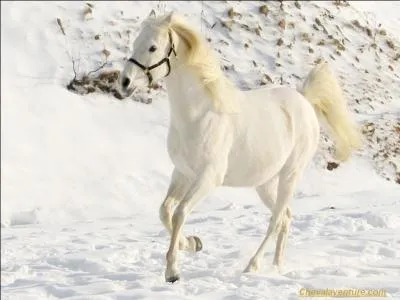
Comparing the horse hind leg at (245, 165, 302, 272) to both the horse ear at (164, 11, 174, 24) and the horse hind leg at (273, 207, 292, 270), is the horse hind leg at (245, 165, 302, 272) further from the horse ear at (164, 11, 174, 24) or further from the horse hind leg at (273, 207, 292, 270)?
the horse ear at (164, 11, 174, 24)

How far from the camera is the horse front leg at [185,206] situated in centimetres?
413

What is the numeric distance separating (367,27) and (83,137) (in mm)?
5031

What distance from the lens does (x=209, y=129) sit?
13.9ft

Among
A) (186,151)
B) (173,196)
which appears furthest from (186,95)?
(173,196)

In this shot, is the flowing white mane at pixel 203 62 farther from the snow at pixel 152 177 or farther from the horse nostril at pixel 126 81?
the snow at pixel 152 177

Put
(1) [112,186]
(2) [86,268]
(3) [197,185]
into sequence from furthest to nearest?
(1) [112,186], (2) [86,268], (3) [197,185]

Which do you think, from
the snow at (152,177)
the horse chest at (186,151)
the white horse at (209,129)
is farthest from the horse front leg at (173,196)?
the snow at (152,177)

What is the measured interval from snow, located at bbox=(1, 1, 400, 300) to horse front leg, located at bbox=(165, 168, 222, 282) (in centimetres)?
13

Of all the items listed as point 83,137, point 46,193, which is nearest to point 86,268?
point 46,193

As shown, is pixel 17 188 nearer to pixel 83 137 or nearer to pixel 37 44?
pixel 83 137

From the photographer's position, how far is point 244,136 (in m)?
4.48

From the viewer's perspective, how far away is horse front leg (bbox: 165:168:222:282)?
413 cm

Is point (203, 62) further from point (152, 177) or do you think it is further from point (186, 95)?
point (152, 177)

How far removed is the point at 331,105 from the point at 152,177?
4.47 m
